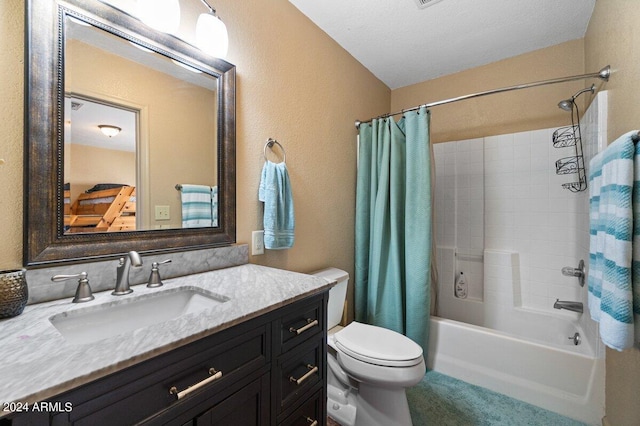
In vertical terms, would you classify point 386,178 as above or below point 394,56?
below

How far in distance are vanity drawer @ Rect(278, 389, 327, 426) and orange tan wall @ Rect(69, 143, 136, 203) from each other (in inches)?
38.9

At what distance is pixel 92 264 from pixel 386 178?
1.74 m

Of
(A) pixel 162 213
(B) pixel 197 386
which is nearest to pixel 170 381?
(B) pixel 197 386

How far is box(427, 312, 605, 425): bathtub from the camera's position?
1.51 meters

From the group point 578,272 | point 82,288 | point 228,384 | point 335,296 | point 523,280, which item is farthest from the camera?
point 523,280

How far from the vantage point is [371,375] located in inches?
51.3

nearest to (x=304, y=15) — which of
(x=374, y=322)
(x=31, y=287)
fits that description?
(x=31, y=287)

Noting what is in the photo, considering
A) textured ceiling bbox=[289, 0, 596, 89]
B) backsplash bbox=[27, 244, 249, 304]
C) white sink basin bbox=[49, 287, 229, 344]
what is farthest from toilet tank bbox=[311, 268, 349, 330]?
textured ceiling bbox=[289, 0, 596, 89]

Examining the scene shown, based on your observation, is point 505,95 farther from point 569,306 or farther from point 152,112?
point 152,112

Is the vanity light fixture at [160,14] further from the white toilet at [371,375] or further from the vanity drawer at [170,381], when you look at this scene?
the white toilet at [371,375]

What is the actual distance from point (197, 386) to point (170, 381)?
6 centimetres

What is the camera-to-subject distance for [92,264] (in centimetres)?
91

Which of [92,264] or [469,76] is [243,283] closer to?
[92,264]

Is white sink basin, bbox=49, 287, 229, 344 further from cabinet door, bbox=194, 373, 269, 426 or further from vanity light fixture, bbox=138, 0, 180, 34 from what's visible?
vanity light fixture, bbox=138, 0, 180, 34
